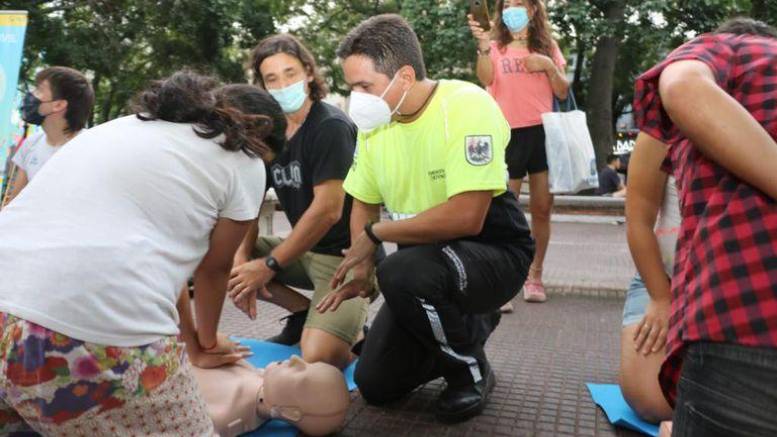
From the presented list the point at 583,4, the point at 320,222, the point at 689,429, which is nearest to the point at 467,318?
the point at 320,222

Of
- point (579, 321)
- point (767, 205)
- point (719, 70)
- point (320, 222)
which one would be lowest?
point (579, 321)

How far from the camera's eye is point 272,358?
328cm

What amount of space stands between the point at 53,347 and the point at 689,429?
1.32m

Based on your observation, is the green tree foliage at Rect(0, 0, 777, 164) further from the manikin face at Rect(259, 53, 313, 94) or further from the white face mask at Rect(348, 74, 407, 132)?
the white face mask at Rect(348, 74, 407, 132)

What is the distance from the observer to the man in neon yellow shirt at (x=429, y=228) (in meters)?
2.43

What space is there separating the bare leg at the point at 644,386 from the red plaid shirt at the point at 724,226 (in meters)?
1.03

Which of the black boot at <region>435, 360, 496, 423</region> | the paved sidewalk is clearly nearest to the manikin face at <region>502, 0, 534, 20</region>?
the paved sidewalk

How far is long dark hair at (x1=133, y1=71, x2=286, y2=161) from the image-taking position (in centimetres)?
185

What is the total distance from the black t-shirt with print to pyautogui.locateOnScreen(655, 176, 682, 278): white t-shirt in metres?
1.33

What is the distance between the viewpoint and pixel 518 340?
3.61 m

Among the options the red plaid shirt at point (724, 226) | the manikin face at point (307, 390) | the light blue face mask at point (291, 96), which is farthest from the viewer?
the light blue face mask at point (291, 96)

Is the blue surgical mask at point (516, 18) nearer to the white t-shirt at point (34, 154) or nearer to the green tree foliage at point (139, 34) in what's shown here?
the white t-shirt at point (34, 154)

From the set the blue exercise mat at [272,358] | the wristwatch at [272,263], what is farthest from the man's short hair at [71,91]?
the wristwatch at [272,263]

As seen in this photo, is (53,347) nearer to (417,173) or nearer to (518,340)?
(417,173)
